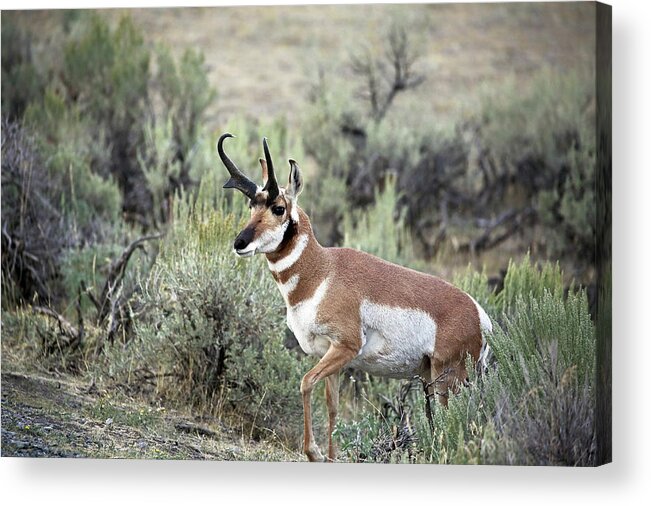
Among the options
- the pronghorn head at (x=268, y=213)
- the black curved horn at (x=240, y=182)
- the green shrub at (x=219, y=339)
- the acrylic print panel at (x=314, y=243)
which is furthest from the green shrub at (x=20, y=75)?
the pronghorn head at (x=268, y=213)

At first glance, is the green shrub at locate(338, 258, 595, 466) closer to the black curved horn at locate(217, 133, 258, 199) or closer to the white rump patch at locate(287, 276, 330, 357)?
the white rump patch at locate(287, 276, 330, 357)

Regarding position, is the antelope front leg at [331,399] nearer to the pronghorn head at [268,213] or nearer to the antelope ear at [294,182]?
the pronghorn head at [268,213]

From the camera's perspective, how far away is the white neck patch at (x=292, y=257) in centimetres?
754

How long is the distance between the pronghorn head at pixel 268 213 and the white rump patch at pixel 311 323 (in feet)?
1.20

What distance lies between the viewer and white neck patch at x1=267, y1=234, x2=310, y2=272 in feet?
24.7

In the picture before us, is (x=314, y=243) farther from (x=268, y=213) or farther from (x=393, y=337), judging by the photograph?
(x=393, y=337)

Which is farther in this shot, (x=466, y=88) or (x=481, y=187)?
(x=466, y=88)

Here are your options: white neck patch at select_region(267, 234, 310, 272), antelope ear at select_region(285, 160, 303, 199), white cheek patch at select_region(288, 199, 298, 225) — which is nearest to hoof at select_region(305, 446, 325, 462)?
white neck patch at select_region(267, 234, 310, 272)

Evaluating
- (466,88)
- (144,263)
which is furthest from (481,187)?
(144,263)

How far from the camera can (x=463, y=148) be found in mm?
14094

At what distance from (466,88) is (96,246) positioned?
728 centimetres

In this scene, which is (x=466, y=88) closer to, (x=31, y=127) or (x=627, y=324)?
(x=31, y=127)

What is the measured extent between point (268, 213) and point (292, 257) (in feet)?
1.00

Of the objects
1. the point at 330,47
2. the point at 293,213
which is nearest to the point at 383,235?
the point at 293,213
